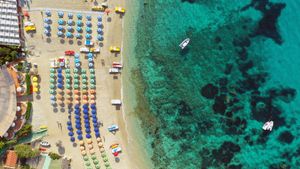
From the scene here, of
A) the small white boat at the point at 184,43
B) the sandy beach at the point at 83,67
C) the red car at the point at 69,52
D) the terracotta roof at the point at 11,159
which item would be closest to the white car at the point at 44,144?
the sandy beach at the point at 83,67

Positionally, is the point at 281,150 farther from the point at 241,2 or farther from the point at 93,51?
the point at 93,51

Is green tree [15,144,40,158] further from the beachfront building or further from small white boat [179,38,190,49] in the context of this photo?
small white boat [179,38,190,49]

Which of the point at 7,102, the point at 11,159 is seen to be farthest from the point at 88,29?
the point at 11,159

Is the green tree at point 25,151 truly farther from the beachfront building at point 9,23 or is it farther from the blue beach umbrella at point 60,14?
the blue beach umbrella at point 60,14

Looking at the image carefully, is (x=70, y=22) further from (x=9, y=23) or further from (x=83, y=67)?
(x=9, y=23)

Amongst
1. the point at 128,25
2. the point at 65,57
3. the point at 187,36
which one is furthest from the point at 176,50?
the point at 65,57

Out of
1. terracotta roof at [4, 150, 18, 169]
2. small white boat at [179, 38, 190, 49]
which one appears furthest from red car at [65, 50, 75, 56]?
terracotta roof at [4, 150, 18, 169]
